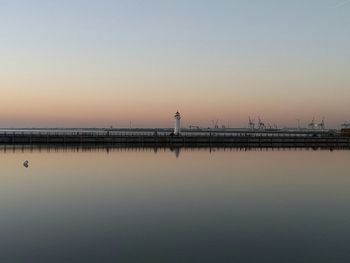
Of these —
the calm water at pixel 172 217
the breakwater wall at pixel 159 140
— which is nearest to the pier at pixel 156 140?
the breakwater wall at pixel 159 140

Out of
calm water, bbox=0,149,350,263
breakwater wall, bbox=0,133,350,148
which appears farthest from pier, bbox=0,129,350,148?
calm water, bbox=0,149,350,263

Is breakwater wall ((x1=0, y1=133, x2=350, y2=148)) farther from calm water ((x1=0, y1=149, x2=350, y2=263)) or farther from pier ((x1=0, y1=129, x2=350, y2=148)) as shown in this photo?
calm water ((x1=0, y1=149, x2=350, y2=263))

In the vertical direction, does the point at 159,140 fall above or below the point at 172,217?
above

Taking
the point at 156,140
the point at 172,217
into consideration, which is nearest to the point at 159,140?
the point at 156,140

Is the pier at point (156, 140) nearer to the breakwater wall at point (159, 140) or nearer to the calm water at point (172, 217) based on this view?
the breakwater wall at point (159, 140)

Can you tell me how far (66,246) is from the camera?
1218cm

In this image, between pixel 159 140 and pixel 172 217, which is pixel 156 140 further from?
pixel 172 217

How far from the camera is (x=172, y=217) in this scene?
16078 mm

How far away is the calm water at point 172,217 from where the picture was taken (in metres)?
11.8

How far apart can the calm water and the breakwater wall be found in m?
29.5

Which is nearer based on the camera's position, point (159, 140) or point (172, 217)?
point (172, 217)

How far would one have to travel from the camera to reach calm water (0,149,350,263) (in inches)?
466

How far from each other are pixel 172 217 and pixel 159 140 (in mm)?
47230

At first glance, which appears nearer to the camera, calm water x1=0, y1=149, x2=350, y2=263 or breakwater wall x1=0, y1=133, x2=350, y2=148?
calm water x1=0, y1=149, x2=350, y2=263
